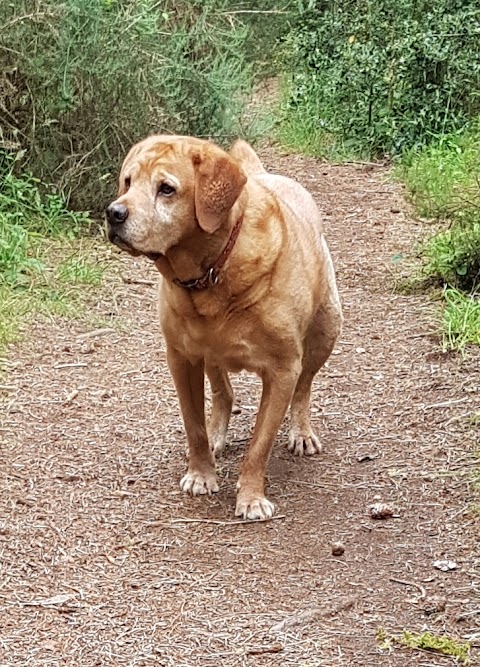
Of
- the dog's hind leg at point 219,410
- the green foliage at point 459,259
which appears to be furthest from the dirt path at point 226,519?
the green foliage at point 459,259

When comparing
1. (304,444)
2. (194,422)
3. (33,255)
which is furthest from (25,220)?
(194,422)

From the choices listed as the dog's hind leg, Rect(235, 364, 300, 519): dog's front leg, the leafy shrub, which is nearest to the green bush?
the leafy shrub

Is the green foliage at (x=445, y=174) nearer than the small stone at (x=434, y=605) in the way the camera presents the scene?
No

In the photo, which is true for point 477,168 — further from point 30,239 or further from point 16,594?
point 16,594

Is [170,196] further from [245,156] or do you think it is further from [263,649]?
[263,649]

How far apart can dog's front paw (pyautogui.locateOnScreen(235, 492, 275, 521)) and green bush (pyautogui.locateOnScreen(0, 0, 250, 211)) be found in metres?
4.18

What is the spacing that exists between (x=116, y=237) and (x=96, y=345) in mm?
2646

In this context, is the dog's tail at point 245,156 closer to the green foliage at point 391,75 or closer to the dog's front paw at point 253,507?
the dog's front paw at point 253,507

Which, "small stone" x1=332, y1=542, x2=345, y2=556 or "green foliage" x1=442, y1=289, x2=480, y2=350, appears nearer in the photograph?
"small stone" x1=332, y1=542, x2=345, y2=556

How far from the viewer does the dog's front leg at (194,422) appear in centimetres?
482

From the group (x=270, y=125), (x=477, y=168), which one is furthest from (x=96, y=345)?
(x=270, y=125)

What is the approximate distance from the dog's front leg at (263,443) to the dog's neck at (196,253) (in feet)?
1.70

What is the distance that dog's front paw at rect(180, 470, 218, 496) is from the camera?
16.2 ft

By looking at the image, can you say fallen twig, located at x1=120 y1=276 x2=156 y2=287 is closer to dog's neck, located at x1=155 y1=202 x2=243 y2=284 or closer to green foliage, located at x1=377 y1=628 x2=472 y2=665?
dog's neck, located at x1=155 y1=202 x2=243 y2=284
